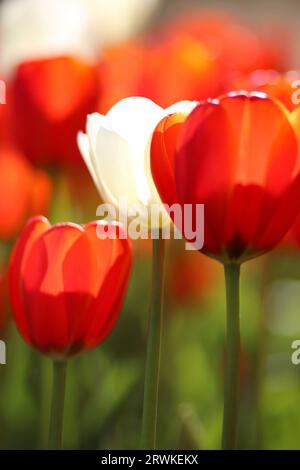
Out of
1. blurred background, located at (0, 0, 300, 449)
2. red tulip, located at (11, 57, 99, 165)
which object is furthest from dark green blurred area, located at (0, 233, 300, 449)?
red tulip, located at (11, 57, 99, 165)

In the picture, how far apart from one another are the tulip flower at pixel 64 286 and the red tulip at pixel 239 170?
4cm

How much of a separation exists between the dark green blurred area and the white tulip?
18 cm

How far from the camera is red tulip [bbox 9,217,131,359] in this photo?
16.0 inches

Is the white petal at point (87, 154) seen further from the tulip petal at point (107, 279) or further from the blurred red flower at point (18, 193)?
the blurred red flower at point (18, 193)

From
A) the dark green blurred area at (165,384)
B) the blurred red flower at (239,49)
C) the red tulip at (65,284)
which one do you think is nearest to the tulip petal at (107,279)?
the red tulip at (65,284)

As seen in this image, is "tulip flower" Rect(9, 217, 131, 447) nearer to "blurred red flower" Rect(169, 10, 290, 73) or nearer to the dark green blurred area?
the dark green blurred area

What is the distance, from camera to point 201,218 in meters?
0.38

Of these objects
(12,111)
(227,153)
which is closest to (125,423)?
(12,111)

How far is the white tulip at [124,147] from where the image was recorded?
41cm

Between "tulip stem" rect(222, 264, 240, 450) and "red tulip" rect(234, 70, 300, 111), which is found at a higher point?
"red tulip" rect(234, 70, 300, 111)

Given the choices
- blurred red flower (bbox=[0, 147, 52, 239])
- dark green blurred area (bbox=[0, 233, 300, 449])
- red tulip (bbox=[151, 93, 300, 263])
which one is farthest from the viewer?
blurred red flower (bbox=[0, 147, 52, 239])

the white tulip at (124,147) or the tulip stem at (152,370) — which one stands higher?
the white tulip at (124,147)

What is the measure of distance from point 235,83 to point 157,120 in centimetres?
10

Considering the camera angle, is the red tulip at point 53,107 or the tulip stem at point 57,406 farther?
the red tulip at point 53,107
